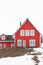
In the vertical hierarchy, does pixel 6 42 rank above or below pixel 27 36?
below

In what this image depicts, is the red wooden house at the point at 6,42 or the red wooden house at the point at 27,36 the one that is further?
the red wooden house at the point at 6,42

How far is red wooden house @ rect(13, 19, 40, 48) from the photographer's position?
59.9m

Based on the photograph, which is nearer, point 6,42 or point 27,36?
point 27,36

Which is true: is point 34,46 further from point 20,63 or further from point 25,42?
point 20,63

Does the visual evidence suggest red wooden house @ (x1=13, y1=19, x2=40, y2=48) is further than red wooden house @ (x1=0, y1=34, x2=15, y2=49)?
No

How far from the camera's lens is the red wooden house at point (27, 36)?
59938 mm

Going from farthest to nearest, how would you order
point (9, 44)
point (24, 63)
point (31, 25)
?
1. point (9, 44)
2. point (31, 25)
3. point (24, 63)

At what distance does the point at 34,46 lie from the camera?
59.9 m

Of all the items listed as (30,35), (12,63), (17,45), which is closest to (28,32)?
(30,35)

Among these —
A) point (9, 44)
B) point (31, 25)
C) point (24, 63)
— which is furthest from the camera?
point (9, 44)

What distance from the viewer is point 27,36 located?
60469mm

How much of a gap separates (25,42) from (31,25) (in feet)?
16.8

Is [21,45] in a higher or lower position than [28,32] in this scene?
lower

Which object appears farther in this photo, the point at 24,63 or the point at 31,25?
the point at 31,25
